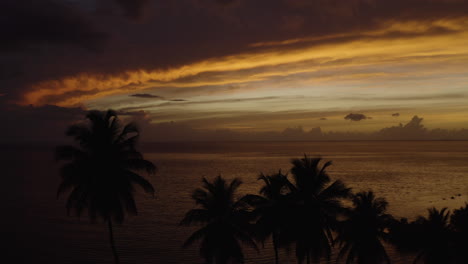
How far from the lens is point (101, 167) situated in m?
25.2

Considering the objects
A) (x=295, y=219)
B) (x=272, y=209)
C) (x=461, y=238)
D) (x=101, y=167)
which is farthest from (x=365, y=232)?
(x=101, y=167)

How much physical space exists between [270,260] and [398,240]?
69.7ft

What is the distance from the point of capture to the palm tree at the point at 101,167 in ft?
81.4

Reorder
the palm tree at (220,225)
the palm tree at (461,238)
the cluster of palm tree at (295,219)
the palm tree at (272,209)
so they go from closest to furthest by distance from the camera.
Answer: the palm tree at (461,238) → the palm tree at (220,225) → the cluster of palm tree at (295,219) → the palm tree at (272,209)

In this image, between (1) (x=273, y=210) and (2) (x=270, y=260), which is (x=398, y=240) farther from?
(2) (x=270, y=260)

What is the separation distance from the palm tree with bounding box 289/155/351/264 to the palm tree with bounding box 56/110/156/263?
10.9 m

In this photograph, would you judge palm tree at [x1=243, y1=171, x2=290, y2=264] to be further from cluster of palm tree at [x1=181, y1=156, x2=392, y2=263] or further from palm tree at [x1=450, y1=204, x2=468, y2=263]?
palm tree at [x1=450, y1=204, x2=468, y2=263]

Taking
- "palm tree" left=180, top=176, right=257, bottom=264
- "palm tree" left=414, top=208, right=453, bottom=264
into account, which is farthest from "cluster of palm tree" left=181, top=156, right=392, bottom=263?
"palm tree" left=414, top=208, right=453, bottom=264

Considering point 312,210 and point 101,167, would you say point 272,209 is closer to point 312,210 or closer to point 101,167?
point 312,210

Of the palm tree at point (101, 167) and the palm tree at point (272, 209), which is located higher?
the palm tree at point (101, 167)

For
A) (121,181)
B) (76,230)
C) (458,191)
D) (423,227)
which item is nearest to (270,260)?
(423,227)

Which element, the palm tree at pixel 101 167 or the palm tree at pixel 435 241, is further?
the palm tree at pixel 435 241

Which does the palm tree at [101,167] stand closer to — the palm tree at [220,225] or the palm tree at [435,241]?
the palm tree at [220,225]

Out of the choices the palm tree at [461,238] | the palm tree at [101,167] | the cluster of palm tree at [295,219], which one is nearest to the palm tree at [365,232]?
the cluster of palm tree at [295,219]
